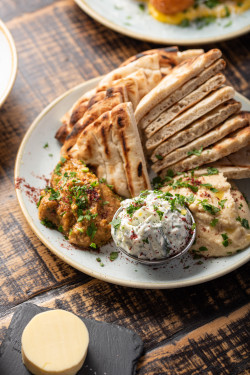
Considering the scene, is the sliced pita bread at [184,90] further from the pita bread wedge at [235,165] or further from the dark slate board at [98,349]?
the dark slate board at [98,349]

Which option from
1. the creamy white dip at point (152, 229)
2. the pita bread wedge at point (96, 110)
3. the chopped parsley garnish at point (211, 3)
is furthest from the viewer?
the chopped parsley garnish at point (211, 3)

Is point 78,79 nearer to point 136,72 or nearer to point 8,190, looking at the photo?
point 136,72

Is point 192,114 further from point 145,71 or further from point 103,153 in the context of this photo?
point 103,153

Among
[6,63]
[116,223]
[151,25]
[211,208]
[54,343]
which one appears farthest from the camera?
[151,25]

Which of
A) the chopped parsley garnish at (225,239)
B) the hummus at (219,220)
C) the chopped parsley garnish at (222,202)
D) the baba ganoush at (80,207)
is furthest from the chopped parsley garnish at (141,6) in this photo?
the chopped parsley garnish at (225,239)

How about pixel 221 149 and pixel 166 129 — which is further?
pixel 166 129

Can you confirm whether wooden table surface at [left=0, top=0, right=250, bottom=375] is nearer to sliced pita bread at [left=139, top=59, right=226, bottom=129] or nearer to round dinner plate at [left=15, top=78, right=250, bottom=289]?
round dinner plate at [left=15, top=78, right=250, bottom=289]

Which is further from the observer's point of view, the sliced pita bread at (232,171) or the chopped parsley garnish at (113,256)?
the sliced pita bread at (232,171)

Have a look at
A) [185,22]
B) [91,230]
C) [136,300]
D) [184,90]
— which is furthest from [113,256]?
[185,22]
